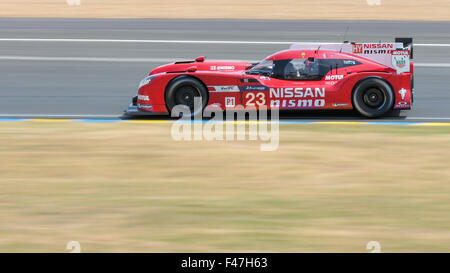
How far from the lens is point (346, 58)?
11648 millimetres

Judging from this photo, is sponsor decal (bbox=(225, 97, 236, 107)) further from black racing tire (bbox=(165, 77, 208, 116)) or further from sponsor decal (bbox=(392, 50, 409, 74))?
sponsor decal (bbox=(392, 50, 409, 74))

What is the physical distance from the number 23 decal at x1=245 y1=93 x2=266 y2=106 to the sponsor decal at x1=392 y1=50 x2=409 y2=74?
200 cm

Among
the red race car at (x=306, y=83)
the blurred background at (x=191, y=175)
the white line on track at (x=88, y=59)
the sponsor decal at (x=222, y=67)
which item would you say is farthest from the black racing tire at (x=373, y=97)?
the white line on track at (x=88, y=59)

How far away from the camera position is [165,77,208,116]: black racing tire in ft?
38.0

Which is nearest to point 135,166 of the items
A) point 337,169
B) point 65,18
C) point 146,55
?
point 337,169

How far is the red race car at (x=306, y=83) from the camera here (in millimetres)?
11539

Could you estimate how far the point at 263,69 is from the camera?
11719 mm

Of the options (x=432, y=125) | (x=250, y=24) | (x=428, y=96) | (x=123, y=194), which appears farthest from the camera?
(x=250, y=24)

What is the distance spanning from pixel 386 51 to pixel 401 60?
27 centimetres

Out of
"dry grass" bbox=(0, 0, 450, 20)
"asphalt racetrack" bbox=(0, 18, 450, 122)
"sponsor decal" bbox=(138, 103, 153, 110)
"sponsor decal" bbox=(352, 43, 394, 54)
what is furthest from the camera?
"dry grass" bbox=(0, 0, 450, 20)

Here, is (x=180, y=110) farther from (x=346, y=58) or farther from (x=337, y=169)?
(x=337, y=169)

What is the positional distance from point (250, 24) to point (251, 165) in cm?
1318

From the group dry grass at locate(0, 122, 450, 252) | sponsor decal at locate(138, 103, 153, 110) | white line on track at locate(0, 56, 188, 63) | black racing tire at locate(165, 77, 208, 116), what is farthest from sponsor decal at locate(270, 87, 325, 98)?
white line on track at locate(0, 56, 188, 63)

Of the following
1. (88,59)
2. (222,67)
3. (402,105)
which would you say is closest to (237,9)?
(88,59)
